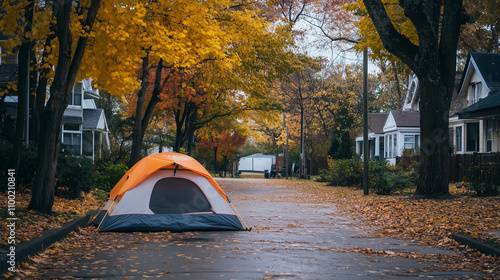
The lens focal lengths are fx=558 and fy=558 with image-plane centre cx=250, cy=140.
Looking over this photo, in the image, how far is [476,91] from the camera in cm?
3319

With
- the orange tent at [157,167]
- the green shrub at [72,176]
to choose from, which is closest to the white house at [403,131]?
the green shrub at [72,176]

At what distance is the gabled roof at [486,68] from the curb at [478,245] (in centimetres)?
2164

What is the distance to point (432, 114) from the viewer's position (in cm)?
1756

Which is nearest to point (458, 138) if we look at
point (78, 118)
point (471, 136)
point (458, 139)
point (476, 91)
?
point (458, 139)

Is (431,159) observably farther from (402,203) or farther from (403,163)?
(403,163)

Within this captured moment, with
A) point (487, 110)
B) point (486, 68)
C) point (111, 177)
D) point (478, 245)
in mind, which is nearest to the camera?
point (478, 245)

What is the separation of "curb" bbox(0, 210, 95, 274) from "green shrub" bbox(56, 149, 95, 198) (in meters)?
4.02

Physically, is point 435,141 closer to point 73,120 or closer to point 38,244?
point 38,244

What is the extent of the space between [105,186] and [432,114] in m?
11.4

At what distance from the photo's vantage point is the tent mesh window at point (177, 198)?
11773 mm

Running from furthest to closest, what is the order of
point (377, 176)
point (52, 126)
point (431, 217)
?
point (377, 176) < point (431, 217) < point (52, 126)

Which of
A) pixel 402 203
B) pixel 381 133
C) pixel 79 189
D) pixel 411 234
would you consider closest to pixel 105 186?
pixel 79 189

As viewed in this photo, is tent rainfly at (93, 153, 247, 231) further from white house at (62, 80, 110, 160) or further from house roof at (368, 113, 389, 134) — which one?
house roof at (368, 113, 389, 134)

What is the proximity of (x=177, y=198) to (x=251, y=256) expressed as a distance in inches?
161
